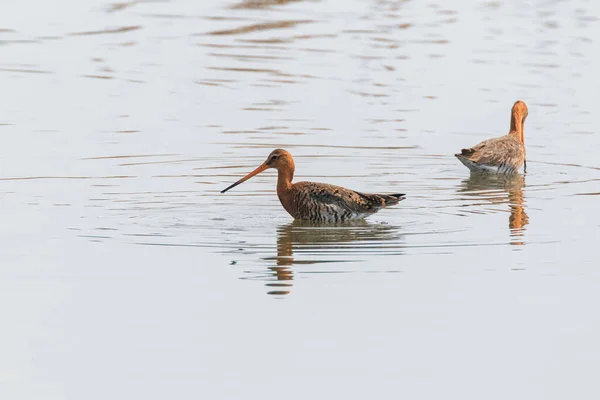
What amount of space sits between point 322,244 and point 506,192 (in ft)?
12.9

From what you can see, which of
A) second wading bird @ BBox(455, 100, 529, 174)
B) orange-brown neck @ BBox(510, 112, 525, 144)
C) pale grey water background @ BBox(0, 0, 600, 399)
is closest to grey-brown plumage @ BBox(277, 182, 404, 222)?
pale grey water background @ BBox(0, 0, 600, 399)

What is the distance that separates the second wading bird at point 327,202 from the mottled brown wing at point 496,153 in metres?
2.99

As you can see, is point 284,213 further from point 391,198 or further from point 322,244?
point 322,244

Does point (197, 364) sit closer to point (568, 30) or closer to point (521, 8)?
point (568, 30)

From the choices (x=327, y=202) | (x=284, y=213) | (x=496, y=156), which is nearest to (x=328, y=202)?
(x=327, y=202)

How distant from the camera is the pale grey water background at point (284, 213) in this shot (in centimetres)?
871

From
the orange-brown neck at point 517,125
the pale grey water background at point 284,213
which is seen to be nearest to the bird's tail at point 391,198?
the pale grey water background at point 284,213

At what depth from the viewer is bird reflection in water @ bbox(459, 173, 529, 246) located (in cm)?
1331

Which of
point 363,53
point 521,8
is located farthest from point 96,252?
point 521,8

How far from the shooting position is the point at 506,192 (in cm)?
1570

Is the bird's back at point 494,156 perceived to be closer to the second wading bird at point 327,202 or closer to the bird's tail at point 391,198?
the bird's tail at point 391,198

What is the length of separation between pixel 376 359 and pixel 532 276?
252cm

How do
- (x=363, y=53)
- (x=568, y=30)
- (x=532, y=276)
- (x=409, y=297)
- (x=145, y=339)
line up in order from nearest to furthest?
(x=145, y=339)
(x=409, y=297)
(x=532, y=276)
(x=363, y=53)
(x=568, y=30)

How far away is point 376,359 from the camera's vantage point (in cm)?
879
